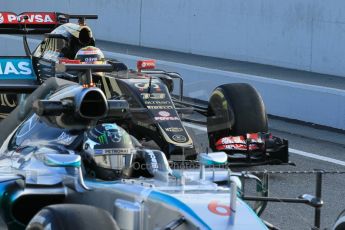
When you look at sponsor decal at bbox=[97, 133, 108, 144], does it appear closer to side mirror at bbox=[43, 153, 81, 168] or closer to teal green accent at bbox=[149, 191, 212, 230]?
side mirror at bbox=[43, 153, 81, 168]

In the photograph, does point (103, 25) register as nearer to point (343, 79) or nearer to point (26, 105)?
point (343, 79)

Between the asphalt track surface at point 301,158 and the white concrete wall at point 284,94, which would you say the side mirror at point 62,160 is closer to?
the asphalt track surface at point 301,158

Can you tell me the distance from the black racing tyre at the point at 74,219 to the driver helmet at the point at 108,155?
2.26ft

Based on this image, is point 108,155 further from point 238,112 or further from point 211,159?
point 238,112

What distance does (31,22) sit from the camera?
35.4 feet

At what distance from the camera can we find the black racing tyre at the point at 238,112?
8.97 metres

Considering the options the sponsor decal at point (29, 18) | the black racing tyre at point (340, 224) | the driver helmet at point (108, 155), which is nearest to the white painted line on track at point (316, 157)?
the sponsor decal at point (29, 18)

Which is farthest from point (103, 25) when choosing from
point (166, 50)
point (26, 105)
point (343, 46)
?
point (26, 105)

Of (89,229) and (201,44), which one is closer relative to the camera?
(89,229)

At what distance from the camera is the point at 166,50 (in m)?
16.6

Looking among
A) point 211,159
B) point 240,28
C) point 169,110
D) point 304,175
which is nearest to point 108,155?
point 211,159

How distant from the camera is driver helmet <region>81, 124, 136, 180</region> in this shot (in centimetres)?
533

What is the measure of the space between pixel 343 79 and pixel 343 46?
46 centimetres

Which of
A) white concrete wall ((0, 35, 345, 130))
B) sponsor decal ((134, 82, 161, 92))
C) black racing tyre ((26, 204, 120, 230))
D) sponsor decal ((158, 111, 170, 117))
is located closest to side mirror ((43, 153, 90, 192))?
black racing tyre ((26, 204, 120, 230))
